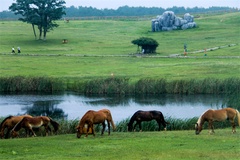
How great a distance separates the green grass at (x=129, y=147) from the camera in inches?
762

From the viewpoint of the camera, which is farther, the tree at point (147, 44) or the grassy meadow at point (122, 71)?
the tree at point (147, 44)

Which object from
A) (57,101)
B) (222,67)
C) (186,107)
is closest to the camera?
(186,107)

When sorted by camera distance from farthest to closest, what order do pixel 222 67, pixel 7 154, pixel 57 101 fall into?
pixel 222 67 → pixel 57 101 → pixel 7 154

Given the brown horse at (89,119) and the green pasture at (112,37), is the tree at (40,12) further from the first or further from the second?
the brown horse at (89,119)

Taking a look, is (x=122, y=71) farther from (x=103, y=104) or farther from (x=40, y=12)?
(x=40, y=12)

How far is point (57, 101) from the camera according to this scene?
4591 cm

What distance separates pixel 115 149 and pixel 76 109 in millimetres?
21540

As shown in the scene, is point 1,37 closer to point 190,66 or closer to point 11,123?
point 190,66

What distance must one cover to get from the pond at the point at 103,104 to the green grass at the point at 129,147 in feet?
44.7

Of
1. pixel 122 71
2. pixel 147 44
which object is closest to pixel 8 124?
pixel 122 71

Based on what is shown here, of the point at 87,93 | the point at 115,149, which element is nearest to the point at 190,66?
the point at 87,93

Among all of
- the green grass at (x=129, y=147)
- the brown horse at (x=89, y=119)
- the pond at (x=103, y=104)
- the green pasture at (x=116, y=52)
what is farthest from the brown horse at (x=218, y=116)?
the green pasture at (x=116, y=52)

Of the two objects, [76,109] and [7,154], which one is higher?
[7,154]

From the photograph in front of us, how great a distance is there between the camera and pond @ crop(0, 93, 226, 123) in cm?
4034
